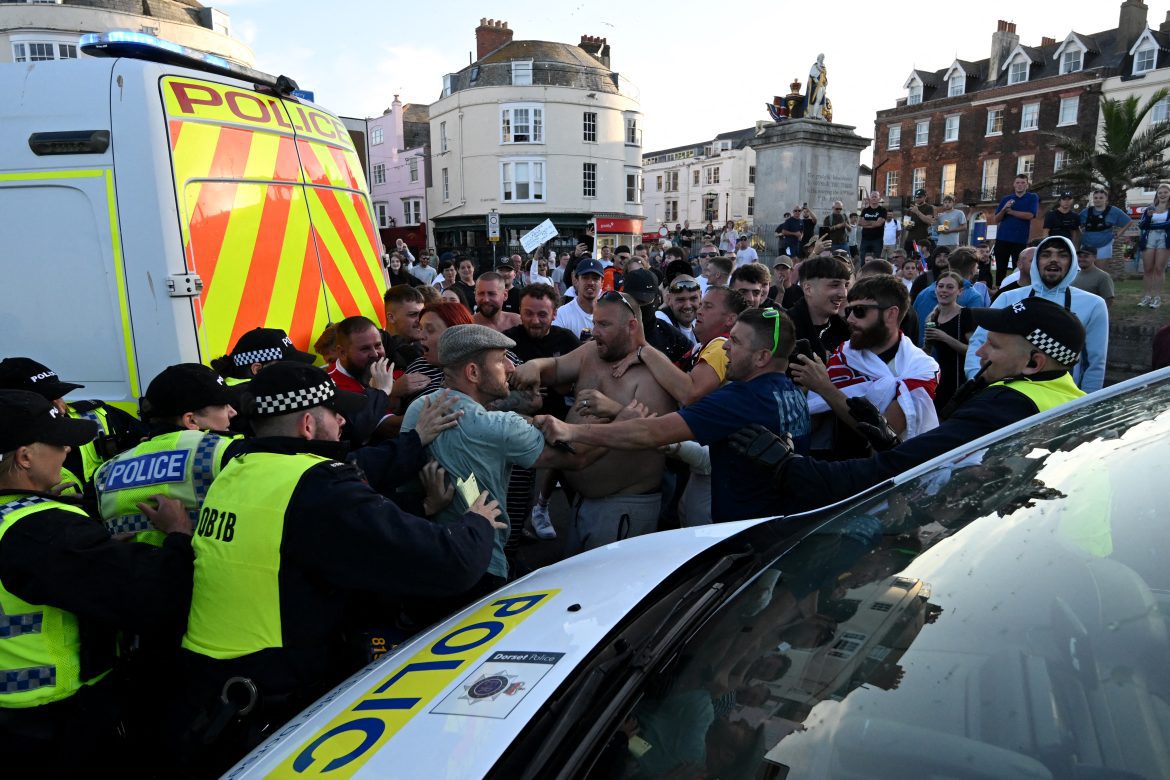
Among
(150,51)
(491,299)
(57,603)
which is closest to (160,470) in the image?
(57,603)

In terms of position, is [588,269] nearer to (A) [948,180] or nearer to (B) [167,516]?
(B) [167,516]

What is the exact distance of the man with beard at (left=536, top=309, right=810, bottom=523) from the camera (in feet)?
9.93

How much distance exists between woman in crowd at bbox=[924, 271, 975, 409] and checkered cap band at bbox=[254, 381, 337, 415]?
4.77 metres

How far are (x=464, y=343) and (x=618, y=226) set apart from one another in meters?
40.2

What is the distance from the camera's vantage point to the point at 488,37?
41719 mm

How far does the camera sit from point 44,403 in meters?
2.27

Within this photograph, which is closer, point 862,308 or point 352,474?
point 352,474

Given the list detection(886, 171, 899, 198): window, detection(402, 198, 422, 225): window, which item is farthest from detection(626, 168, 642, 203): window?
detection(886, 171, 899, 198): window

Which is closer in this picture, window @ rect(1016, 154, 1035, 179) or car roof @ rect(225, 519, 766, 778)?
car roof @ rect(225, 519, 766, 778)

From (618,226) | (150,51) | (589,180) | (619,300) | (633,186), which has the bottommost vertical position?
(619,300)

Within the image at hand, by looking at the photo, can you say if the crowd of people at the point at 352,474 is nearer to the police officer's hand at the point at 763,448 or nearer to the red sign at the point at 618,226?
the police officer's hand at the point at 763,448

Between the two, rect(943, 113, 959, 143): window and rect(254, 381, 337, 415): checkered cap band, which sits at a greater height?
rect(943, 113, 959, 143): window

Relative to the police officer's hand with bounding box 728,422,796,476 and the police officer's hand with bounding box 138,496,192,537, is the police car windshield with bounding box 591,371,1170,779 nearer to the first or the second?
the police officer's hand with bounding box 728,422,796,476

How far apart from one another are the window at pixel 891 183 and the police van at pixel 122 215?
4899 centimetres
